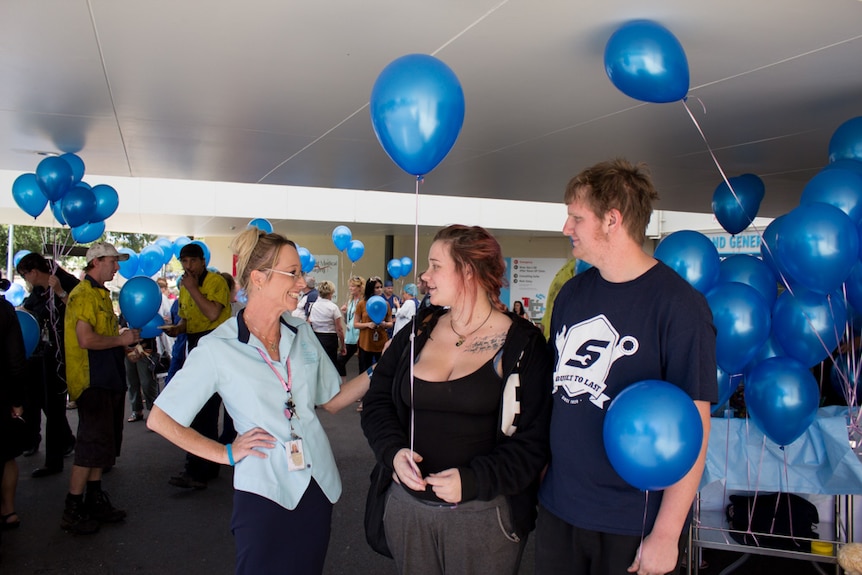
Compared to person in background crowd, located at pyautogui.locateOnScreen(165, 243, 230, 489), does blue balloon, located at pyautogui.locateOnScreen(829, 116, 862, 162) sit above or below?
above

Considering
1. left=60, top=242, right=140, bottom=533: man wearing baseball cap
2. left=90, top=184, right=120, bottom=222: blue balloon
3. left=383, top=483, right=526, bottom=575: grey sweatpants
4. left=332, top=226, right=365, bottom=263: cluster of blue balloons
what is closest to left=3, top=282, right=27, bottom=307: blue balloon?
left=90, top=184, right=120, bottom=222: blue balloon

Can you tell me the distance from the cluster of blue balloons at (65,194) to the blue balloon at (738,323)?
14.6ft

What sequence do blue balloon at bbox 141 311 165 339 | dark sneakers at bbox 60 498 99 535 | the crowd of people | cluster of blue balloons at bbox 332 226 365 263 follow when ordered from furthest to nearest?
cluster of blue balloons at bbox 332 226 365 263
blue balloon at bbox 141 311 165 339
dark sneakers at bbox 60 498 99 535
the crowd of people

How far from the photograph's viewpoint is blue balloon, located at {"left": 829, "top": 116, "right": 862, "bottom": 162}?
8.69 feet

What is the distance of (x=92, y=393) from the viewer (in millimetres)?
3721

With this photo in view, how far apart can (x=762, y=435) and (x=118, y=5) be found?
3.30 meters

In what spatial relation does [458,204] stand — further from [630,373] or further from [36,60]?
[630,373]

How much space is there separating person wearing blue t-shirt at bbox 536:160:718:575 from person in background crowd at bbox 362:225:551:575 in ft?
0.26

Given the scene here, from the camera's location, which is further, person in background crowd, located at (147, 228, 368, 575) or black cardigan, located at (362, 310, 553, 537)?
person in background crowd, located at (147, 228, 368, 575)

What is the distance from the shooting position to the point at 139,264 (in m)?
8.01

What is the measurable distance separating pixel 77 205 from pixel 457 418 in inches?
166

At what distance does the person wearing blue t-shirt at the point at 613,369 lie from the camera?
4.93 feet

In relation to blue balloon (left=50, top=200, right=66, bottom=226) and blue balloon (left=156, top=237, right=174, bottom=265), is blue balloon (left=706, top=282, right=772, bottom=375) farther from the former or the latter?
blue balloon (left=156, top=237, right=174, bottom=265)

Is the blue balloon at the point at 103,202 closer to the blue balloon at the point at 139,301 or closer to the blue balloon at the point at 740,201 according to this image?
the blue balloon at the point at 139,301
